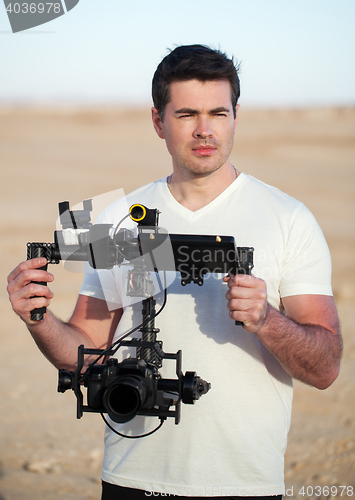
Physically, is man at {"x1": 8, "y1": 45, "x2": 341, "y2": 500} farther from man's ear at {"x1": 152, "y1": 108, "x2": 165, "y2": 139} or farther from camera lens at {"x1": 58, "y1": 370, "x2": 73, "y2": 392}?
camera lens at {"x1": 58, "y1": 370, "x2": 73, "y2": 392}

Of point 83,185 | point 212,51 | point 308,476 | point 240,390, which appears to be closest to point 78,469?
point 308,476

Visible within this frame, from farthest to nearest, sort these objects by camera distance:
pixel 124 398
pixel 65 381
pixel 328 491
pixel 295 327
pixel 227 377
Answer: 1. pixel 328 491
2. pixel 227 377
3. pixel 295 327
4. pixel 65 381
5. pixel 124 398

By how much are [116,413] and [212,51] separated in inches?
73.8

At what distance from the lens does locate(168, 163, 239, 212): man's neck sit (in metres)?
2.88

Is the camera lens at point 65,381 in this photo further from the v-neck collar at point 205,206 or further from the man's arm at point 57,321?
the v-neck collar at point 205,206

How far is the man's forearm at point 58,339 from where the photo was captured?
2596 mm

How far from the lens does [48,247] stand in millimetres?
2264

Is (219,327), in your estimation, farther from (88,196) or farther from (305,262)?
(88,196)

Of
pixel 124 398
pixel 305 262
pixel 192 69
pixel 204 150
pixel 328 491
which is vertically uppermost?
pixel 192 69

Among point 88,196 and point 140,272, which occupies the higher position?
point 88,196

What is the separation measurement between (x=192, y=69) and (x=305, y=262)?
1099 millimetres

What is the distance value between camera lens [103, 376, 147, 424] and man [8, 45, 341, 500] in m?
0.50

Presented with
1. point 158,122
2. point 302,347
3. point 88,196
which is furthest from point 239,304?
point 88,196

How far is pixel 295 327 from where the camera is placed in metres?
2.37
